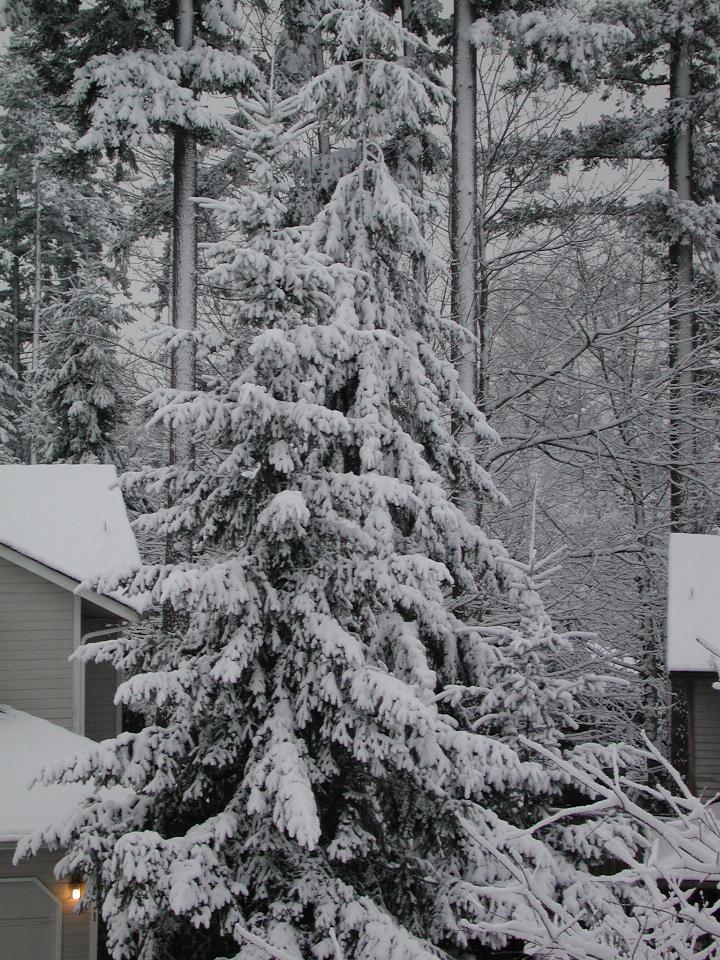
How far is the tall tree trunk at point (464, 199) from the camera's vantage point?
1317cm

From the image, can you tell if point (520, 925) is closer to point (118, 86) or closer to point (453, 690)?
point (453, 690)

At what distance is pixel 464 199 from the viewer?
43.9ft

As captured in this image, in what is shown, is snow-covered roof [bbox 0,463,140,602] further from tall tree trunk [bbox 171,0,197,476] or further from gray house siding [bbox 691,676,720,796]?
gray house siding [bbox 691,676,720,796]

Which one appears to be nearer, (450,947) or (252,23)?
(450,947)

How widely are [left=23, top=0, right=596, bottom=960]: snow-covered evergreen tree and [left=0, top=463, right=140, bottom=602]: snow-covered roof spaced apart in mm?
4327

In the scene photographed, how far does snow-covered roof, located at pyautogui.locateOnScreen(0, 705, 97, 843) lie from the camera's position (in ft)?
31.5

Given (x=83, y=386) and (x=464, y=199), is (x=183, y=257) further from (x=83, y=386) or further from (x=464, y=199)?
(x=83, y=386)

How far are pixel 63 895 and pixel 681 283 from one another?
44.4ft

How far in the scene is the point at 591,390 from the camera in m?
15.6

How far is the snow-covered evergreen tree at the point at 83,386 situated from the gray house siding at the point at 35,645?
11069mm

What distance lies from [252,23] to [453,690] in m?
12.9

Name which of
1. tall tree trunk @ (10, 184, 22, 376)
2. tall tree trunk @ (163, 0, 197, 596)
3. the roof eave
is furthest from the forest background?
tall tree trunk @ (10, 184, 22, 376)

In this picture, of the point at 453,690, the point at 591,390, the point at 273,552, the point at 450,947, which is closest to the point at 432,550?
the point at 453,690

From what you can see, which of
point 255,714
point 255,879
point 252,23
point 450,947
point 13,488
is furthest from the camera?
point 252,23
